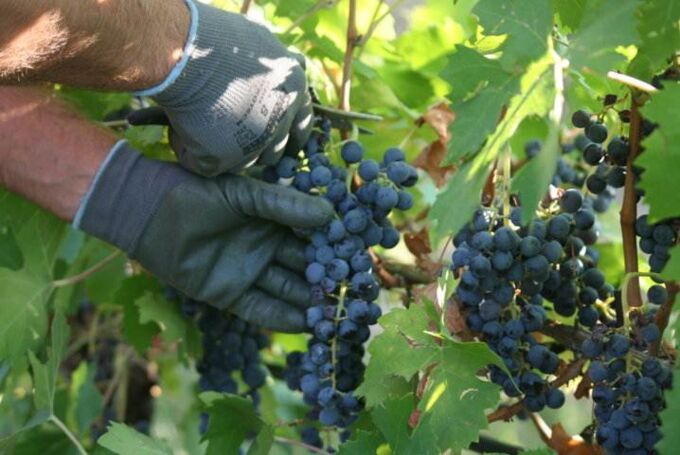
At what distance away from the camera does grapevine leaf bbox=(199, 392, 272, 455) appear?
1608mm

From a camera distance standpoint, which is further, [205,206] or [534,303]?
[205,206]

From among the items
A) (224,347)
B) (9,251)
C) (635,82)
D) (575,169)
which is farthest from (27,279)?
(635,82)

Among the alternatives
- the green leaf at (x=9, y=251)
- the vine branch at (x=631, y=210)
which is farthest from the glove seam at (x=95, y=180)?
the vine branch at (x=631, y=210)

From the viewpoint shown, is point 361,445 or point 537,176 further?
point 361,445

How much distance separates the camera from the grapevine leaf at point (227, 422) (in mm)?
1608

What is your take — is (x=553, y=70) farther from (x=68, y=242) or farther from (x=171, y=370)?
(x=171, y=370)

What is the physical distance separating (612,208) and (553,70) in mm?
1208

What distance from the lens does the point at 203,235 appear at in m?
1.67

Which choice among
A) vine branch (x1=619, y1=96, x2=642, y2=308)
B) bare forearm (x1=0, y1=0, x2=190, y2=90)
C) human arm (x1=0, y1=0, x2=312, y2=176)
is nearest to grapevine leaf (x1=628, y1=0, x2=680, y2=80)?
vine branch (x1=619, y1=96, x2=642, y2=308)

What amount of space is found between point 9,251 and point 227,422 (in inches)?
22.1

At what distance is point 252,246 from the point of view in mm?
1710

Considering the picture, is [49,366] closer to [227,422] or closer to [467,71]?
[227,422]

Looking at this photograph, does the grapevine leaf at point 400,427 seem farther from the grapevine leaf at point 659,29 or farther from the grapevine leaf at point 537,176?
the grapevine leaf at point 659,29

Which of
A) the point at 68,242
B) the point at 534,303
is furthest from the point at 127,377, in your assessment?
the point at 534,303
